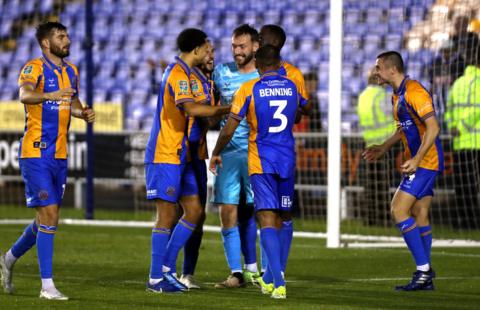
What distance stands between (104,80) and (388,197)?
6921mm

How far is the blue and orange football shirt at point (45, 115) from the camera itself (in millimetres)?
7738

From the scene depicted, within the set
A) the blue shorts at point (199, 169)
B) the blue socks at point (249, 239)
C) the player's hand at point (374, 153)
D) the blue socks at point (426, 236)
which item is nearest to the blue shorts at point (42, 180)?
the blue shorts at point (199, 169)

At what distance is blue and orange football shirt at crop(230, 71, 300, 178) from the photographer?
7.59m

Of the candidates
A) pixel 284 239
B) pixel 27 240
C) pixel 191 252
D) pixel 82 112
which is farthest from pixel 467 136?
pixel 27 240

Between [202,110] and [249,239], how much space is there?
1531 mm

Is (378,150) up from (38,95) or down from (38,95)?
down

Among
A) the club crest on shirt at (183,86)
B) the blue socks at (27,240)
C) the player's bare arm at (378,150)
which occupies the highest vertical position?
the club crest on shirt at (183,86)

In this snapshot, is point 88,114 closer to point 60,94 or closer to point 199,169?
point 60,94

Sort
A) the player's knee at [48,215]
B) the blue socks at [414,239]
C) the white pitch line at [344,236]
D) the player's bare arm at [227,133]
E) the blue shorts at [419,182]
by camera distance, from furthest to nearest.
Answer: the white pitch line at [344,236] < the blue shorts at [419,182] < the blue socks at [414,239] < the player's knee at [48,215] < the player's bare arm at [227,133]

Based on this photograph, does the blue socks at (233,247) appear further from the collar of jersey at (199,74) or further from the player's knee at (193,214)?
the collar of jersey at (199,74)

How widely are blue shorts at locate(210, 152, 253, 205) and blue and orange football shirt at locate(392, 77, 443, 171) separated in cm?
123

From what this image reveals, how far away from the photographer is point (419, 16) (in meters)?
14.2

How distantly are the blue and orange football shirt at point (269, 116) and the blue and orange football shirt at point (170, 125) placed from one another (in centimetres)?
52

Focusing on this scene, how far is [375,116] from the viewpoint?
14.4 m
